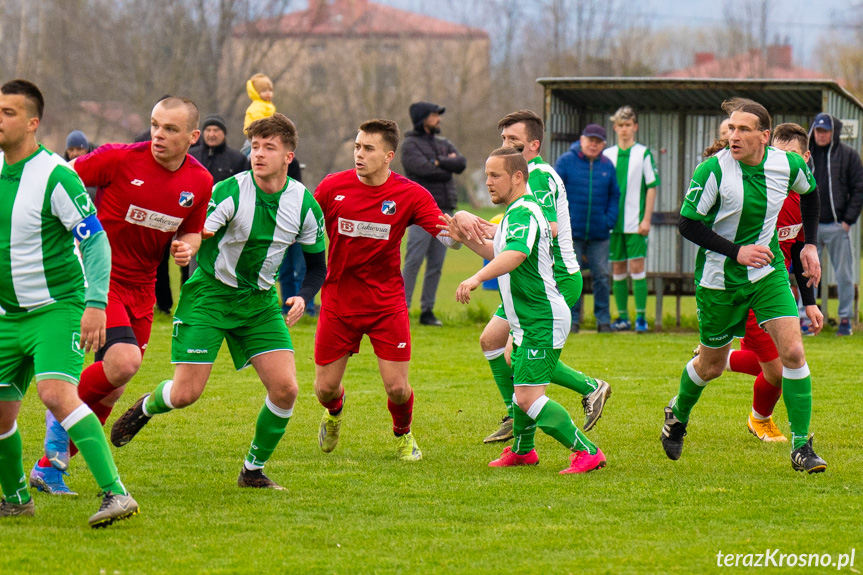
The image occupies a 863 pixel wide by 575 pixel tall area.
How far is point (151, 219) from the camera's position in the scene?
598cm

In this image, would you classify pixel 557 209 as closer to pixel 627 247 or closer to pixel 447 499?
pixel 447 499

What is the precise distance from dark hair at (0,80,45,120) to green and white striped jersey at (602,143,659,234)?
29.4 feet

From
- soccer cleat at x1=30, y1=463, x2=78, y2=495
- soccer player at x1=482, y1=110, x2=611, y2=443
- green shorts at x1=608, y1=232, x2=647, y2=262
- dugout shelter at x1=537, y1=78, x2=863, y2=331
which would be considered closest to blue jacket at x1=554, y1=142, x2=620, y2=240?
green shorts at x1=608, y1=232, x2=647, y2=262

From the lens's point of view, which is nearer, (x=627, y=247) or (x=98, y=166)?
(x=98, y=166)

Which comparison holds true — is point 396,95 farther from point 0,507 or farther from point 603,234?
point 0,507

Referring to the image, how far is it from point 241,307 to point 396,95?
1919 inches

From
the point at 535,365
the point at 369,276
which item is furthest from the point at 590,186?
the point at 535,365

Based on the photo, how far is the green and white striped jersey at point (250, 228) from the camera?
5980mm

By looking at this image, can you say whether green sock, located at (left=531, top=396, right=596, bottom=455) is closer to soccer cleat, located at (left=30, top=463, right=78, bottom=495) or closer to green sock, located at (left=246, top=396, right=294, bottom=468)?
green sock, located at (left=246, top=396, right=294, bottom=468)

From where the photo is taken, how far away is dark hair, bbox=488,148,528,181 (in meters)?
6.23

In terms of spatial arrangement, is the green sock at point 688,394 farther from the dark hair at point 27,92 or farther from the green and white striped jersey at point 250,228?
the dark hair at point 27,92

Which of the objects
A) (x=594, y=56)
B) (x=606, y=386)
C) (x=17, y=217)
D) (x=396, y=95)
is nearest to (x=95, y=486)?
(x=17, y=217)

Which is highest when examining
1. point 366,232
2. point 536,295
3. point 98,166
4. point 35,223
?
point 98,166

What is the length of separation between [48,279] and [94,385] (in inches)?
44.7
